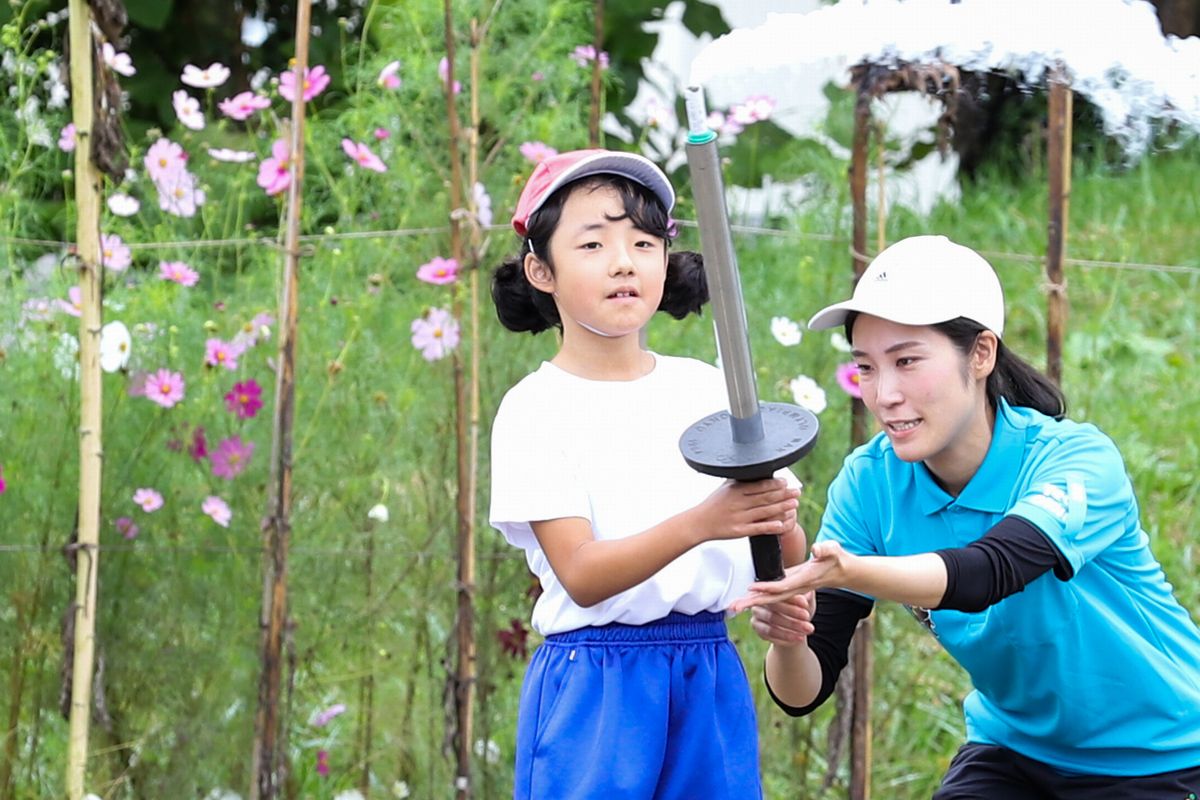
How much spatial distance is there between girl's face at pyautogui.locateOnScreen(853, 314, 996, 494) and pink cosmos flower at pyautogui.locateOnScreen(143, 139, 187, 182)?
175cm

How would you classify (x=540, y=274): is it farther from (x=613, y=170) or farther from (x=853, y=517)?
(x=853, y=517)

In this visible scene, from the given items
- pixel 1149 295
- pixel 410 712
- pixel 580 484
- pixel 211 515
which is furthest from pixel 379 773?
pixel 1149 295

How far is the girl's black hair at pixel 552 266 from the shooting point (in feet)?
7.23

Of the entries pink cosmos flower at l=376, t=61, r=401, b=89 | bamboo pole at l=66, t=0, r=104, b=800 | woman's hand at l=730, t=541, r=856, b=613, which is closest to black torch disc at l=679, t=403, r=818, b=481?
woman's hand at l=730, t=541, r=856, b=613

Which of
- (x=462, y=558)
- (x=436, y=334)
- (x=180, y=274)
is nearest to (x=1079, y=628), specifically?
(x=462, y=558)

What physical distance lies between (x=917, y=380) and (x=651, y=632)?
51cm

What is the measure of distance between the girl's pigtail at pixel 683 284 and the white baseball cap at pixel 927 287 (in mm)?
276

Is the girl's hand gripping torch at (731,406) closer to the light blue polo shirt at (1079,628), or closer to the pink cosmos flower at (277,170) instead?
the light blue polo shirt at (1079,628)

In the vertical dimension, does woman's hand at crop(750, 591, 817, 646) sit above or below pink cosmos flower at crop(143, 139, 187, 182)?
below

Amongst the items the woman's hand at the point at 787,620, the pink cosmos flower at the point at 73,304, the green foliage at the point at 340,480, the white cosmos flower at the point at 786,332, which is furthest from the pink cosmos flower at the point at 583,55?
the woman's hand at the point at 787,620

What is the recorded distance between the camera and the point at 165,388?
3195 millimetres

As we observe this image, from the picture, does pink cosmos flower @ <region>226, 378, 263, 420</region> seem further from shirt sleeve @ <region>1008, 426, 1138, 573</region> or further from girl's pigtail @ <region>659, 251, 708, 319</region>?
shirt sleeve @ <region>1008, 426, 1138, 573</region>

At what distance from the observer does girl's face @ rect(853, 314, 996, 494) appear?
2152mm

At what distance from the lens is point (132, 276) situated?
380cm
